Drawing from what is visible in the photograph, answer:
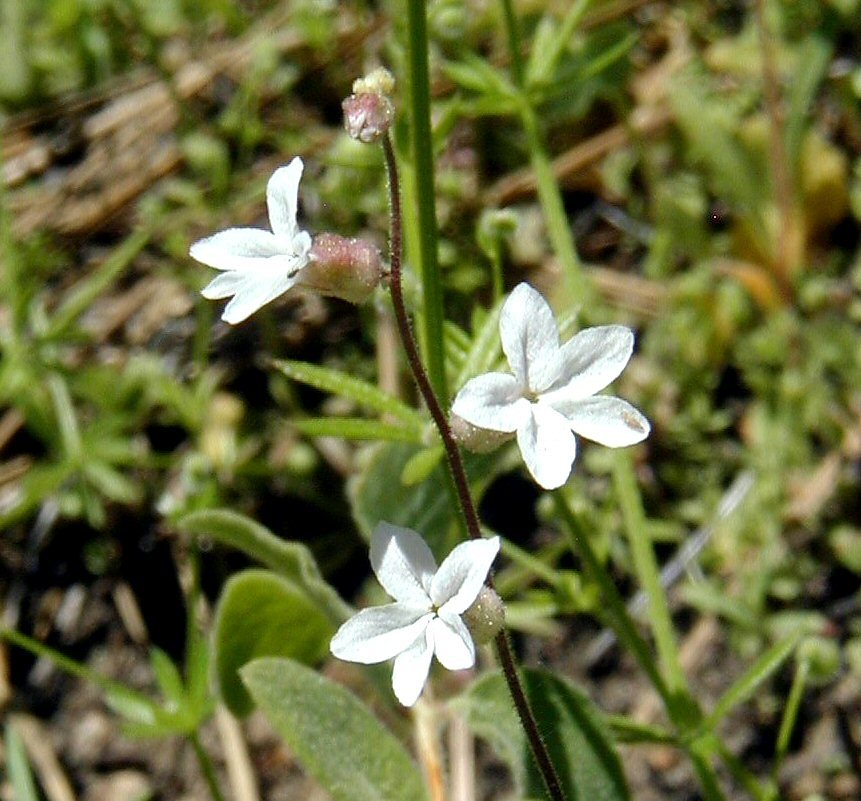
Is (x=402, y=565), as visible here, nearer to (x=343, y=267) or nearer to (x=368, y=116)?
→ (x=343, y=267)

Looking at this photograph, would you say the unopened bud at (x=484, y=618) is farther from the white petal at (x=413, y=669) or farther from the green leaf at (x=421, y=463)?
the green leaf at (x=421, y=463)

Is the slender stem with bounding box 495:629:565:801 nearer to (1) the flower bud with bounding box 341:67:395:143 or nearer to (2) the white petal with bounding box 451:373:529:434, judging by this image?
(2) the white petal with bounding box 451:373:529:434

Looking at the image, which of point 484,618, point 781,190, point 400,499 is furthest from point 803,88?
point 484,618

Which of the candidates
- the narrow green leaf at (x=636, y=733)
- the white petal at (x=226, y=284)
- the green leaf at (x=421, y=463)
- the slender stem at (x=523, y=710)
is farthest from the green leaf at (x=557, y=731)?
the white petal at (x=226, y=284)

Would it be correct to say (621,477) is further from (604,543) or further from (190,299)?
(190,299)

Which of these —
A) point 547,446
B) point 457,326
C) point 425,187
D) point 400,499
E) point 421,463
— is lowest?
point 400,499

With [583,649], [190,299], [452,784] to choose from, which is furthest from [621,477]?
[190,299]
